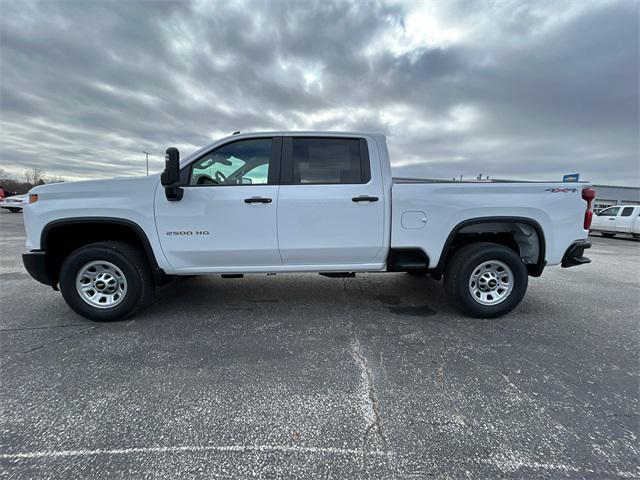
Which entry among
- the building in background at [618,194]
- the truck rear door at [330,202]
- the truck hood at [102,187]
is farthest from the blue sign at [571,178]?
the building in background at [618,194]

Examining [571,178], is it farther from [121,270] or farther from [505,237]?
[121,270]

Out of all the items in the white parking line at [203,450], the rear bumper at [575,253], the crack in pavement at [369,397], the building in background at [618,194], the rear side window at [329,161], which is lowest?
the white parking line at [203,450]

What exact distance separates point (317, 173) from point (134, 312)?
2.62 meters

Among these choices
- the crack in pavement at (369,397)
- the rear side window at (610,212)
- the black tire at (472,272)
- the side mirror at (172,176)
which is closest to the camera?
the crack in pavement at (369,397)

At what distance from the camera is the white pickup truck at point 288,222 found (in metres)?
3.28

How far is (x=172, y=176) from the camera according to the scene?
121 inches

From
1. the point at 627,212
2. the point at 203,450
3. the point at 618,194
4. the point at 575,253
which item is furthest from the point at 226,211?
the point at 618,194

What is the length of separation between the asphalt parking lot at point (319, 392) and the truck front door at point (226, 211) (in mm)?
762

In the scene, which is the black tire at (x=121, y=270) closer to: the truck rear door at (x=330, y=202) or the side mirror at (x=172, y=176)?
the side mirror at (x=172, y=176)

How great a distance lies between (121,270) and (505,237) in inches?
181

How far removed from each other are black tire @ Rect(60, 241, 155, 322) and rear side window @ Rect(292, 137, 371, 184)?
1.99 metres

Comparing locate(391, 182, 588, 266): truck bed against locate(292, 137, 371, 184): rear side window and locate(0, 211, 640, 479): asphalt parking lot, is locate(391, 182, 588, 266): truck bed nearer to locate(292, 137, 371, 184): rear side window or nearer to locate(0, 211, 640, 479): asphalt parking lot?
locate(292, 137, 371, 184): rear side window

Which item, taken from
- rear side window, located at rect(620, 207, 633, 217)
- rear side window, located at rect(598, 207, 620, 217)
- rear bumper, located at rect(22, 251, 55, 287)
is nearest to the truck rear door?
rear bumper, located at rect(22, 251, 55, 287)

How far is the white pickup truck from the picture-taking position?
3283 millimetres
